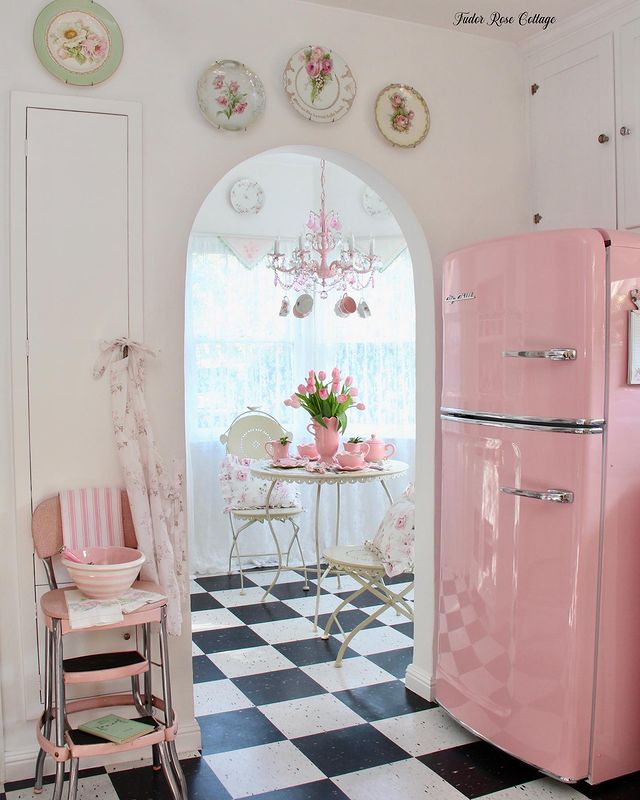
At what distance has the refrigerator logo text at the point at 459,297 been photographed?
274cm

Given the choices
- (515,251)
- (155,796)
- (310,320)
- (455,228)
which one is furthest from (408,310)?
(155,796)

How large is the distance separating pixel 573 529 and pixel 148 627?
1367 mm

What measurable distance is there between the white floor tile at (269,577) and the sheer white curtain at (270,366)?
0.62 feet

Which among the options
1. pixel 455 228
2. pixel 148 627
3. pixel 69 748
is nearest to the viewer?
pixel 69 748

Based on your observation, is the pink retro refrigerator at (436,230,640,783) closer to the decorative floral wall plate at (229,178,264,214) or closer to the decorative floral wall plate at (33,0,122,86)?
the decorative floral wall plate at (33,0,122,86)

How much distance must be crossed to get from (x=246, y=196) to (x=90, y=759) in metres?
3.68

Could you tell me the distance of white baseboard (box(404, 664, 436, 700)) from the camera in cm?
319

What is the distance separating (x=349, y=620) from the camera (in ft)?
13.9

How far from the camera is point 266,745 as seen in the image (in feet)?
9.25

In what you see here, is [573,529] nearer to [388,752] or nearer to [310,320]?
[388,752]

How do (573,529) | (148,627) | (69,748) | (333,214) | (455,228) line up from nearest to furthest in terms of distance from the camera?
(69,748) → (573,529) → (148,627) → (455,228) → (333,214)

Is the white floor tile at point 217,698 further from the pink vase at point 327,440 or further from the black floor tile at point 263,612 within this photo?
the pink vase at point 327,440

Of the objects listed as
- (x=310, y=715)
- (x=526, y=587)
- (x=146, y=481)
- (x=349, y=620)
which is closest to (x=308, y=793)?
(x=310, y=715)

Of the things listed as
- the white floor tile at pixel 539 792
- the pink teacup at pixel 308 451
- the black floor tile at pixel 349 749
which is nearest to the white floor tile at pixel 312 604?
the pink teacup at pixel 308 451
